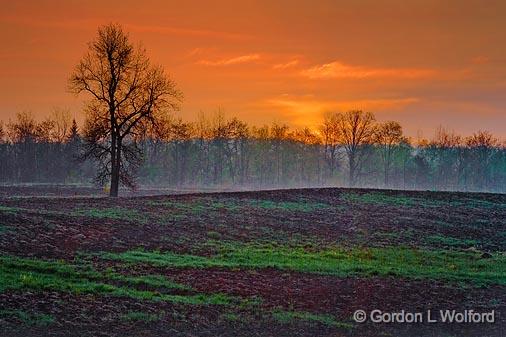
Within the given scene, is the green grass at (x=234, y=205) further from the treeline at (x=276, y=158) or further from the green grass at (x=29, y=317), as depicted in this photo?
the treeline at (x=276, y=158)

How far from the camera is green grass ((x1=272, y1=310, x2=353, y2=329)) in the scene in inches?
614

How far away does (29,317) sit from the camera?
13344 millimetres

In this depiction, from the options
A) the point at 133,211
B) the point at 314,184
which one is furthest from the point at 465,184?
the point at 133,211

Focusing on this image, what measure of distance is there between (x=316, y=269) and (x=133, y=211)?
1301cm

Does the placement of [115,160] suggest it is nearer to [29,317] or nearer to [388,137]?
[29,317]

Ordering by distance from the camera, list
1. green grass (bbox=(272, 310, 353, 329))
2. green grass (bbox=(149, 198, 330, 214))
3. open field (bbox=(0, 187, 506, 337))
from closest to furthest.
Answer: open field (bbox=(0, 187, 506, 337)), green grass (bbox=(272, 310, 353, 329)), green grass (bbox=(149, 198, 330, 214))

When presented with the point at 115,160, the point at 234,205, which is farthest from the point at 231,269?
the point at 115,160

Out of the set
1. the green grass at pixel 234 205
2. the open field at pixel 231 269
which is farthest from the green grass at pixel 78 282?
the green grass at pixel 234 205

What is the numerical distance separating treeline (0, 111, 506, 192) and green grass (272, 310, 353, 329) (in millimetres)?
83945

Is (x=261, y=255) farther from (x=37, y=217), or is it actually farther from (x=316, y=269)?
(x=37, y=217)

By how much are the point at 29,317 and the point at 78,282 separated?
344cm

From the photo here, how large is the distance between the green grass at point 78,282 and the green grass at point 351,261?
2704 millimetres

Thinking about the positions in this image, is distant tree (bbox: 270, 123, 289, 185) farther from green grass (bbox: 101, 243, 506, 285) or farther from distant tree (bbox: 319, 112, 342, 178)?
green grass (bbox: 101, 243, 506, 285)

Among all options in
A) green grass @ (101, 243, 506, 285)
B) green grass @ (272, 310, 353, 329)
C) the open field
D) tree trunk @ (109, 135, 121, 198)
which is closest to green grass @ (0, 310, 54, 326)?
the open field
